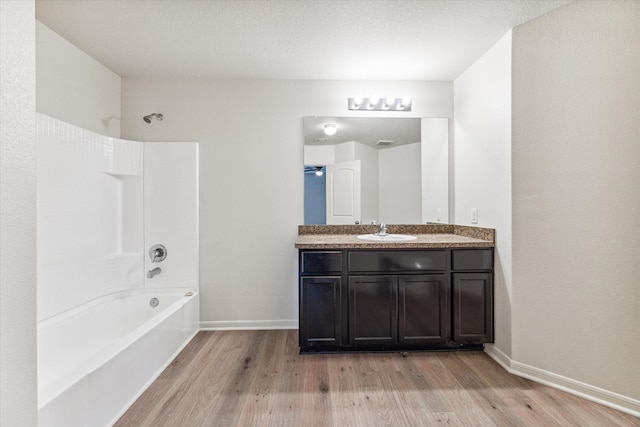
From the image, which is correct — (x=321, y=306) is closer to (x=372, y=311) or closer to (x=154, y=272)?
(x=372, y=311)

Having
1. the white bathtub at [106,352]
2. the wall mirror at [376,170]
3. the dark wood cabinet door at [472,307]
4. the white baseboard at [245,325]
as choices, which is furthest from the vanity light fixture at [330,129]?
the white bathtub at [106,352]

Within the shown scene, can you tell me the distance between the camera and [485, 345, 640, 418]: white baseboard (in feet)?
5.64

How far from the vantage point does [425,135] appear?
292cm

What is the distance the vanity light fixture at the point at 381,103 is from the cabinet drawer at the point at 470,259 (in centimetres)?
145

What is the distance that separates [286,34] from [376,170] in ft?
4.57

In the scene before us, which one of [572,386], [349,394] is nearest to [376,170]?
[349,394]

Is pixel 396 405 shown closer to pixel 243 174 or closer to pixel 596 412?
pixel 596 412

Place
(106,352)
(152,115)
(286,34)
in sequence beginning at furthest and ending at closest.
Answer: (152,115), (286,34), (106,352)

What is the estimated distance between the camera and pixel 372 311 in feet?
7.51

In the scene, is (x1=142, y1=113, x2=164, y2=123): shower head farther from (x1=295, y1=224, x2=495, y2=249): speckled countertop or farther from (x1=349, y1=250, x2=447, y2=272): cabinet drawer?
(x1=349, y1=250, x2=447, y2=272): cabinet drawer

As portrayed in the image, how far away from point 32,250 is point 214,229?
1901 millimetres

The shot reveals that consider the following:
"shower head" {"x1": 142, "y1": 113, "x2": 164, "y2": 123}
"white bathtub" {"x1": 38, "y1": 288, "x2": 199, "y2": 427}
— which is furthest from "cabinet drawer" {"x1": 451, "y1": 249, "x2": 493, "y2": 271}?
"shower head" {"x1": 142, "y1": 113, "x2": 164, "y2": 123}

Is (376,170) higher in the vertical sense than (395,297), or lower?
higher

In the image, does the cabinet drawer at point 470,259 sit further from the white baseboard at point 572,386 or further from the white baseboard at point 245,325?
the white baseboard at point 245,325
